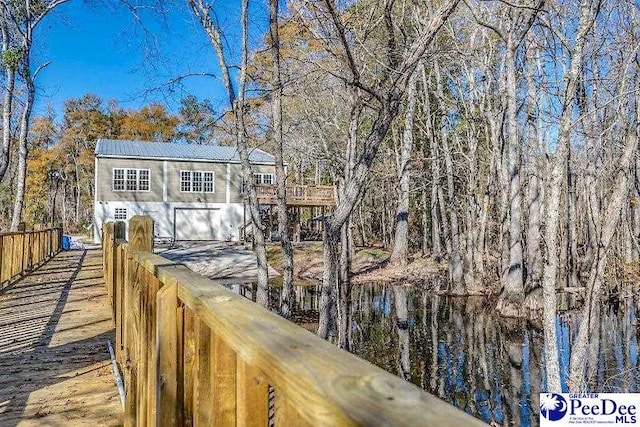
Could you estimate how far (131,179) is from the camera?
2519cm

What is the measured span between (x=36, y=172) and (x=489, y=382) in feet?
125

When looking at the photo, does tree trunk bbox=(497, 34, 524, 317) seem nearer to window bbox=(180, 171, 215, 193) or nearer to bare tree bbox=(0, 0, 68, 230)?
bare tree bbox=(0, 0, 68, 230)

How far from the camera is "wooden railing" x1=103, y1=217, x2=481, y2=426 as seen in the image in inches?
22.4

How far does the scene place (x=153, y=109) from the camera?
127ft

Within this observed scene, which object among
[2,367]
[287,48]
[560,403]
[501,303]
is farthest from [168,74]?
[501,303]

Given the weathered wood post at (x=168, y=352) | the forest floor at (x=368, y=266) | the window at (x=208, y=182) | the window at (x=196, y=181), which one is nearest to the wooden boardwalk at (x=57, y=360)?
the weathered wood post at (x=168, y=352)

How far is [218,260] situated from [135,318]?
16162 millimetres

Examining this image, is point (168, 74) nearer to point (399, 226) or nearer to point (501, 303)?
point (501, 303)

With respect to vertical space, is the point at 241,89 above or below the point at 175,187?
above

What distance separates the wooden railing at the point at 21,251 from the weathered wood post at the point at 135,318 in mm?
7055

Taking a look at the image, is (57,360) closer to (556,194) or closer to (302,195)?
(556,194)

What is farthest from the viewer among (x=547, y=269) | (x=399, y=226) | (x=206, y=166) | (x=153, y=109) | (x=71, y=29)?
(x=153, y=109)

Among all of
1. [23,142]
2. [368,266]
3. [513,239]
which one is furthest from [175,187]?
[513,239]

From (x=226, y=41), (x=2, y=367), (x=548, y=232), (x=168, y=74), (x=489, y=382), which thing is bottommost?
(x=489, y=382)
